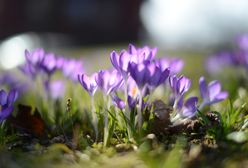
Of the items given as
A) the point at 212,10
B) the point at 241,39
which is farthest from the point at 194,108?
the point at 212,10

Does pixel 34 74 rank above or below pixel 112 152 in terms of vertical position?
above

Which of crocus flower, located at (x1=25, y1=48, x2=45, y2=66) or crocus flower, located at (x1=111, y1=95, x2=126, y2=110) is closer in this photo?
crocus flower, located at (x1=111, y1=95, x2=126, y2=110)

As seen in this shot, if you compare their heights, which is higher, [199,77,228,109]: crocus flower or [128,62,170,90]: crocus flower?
[128,62,170,90]: crocus flower

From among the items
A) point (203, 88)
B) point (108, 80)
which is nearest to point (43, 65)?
point (108, 80)

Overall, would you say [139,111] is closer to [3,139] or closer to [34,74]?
[3,139]

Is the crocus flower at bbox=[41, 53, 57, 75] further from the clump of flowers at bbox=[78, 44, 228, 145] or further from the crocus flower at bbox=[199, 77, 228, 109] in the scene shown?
the crocus flower at bbox=[199, 77, 228, 109]

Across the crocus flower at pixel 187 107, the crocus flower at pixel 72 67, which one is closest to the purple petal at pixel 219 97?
the crocus flower at pixel 187 107

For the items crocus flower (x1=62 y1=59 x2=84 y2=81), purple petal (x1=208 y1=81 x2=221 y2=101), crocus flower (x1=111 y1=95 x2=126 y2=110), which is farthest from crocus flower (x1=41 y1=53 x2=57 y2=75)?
purple petal (x1=208 y1=81 x2=221 y2=101)
